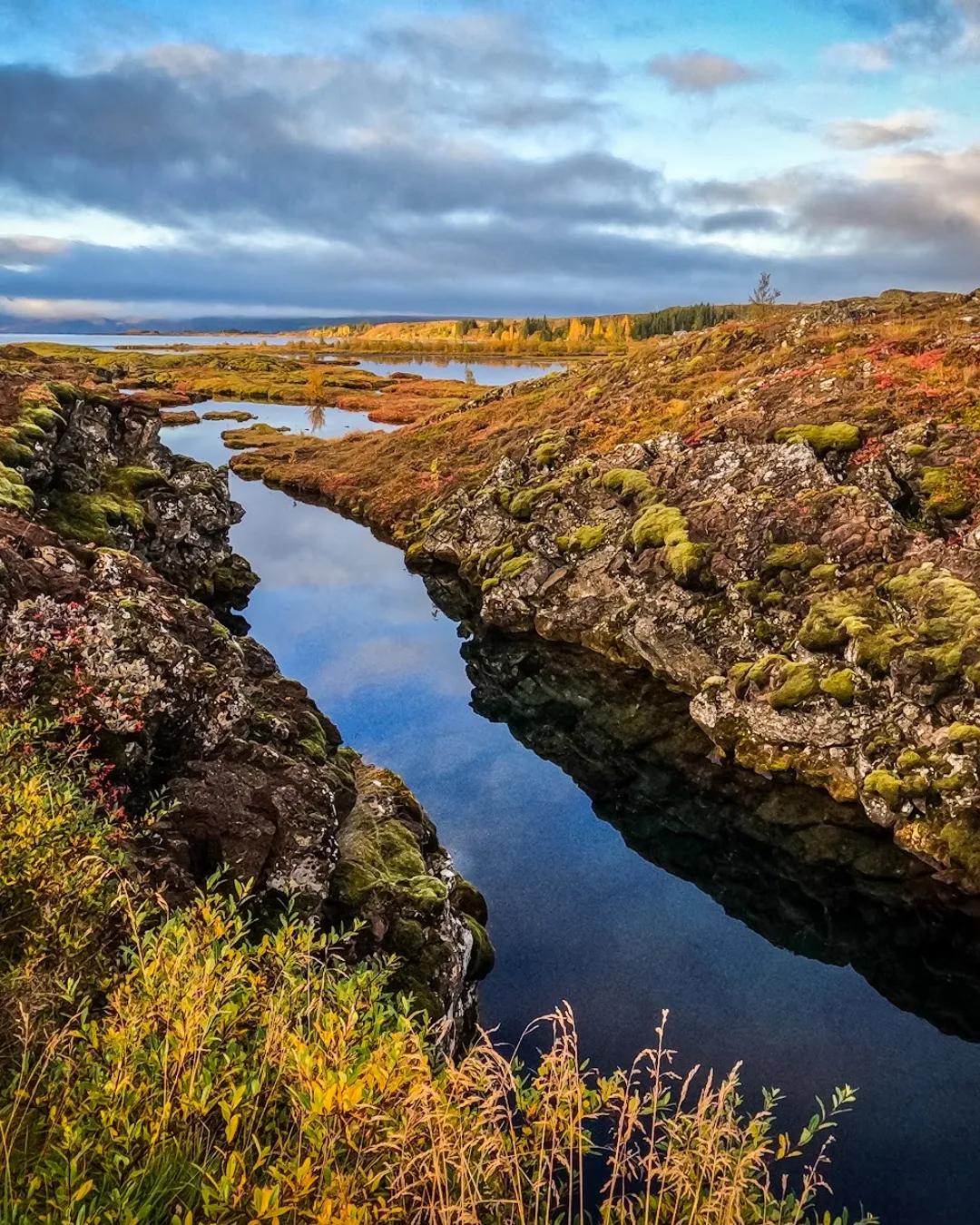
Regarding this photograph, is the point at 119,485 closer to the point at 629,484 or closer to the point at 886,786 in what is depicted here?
the point at 629,484

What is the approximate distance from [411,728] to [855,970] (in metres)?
20.1

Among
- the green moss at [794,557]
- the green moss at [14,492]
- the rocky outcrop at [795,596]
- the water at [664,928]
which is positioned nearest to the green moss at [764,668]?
the rocky outcrop at [795,596]

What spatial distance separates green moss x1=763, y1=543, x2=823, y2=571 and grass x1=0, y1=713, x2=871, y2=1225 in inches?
1169

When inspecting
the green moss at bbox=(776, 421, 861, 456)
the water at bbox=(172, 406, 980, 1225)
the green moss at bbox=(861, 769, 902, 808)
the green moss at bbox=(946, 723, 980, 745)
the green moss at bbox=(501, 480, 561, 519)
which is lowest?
the water at bbox=(172, 406, 980, 1225)

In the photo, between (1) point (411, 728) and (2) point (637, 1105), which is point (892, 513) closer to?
(1) point (411, 728)

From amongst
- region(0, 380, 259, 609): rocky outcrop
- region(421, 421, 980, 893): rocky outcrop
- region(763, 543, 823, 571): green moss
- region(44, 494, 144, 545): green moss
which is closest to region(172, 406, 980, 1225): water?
region(421, 421, 980, 893): rocky outcrop

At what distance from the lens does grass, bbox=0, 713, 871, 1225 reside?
5355 millimetres

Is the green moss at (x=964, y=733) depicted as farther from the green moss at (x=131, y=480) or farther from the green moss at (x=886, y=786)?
the green moss at (x=131, y=480)

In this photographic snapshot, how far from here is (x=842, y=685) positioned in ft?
92.0

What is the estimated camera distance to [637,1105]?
20.4 ft

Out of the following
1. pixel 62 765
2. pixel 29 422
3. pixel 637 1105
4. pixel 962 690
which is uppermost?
pixel 29 422

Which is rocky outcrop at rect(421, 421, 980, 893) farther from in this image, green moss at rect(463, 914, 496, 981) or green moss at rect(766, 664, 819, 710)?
green moss at rect(463, 914, 496, 981)

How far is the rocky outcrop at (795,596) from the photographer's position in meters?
25.4

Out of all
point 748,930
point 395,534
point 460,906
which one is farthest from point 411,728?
point 395,534
